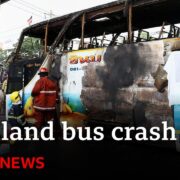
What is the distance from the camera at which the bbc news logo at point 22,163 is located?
527 cm

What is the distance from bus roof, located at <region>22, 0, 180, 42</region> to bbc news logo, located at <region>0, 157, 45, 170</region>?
3372 millimetres

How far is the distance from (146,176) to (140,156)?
49.9 inches

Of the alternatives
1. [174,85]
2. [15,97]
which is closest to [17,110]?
[15,97]

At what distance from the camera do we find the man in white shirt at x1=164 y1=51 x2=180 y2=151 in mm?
5641

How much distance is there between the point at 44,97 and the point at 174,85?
3.27m

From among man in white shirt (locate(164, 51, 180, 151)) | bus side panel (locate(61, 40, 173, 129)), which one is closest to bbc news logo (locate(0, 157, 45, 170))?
Result: bus side panel (locate(61, 40, 173, 129))

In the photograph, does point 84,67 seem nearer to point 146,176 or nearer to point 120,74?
point 120,74

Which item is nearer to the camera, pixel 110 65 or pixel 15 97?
pixel 110 65

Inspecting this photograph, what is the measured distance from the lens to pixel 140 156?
612 centimetres

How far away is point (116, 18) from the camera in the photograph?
7.49m

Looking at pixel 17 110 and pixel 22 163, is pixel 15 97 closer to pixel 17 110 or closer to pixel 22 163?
pixel 17 110

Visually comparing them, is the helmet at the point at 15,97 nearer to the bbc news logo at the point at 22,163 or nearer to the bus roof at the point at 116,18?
the bus roof at the point at 116,18

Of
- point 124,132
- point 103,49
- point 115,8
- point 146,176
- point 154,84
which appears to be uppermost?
point 115,8

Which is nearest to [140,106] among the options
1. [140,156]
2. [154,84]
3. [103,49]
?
[154,84]
